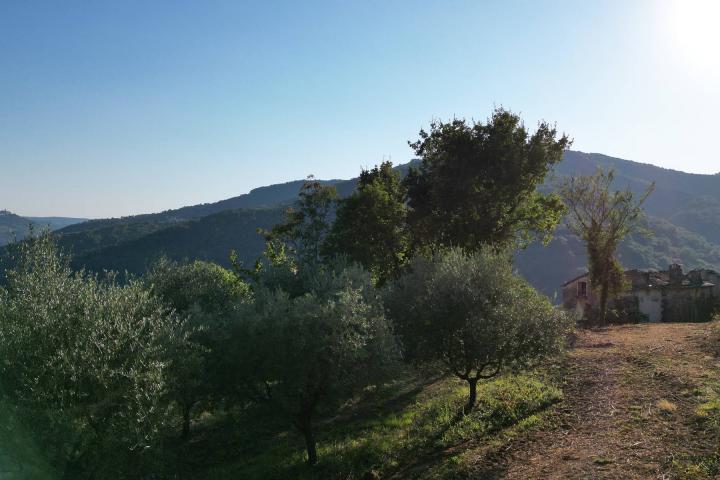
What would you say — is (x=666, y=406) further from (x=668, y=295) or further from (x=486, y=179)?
(x=668, y=295)

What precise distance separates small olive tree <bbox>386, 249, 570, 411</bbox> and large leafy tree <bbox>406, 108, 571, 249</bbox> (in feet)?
48.8

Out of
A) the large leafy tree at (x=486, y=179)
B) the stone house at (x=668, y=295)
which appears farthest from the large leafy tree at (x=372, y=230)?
the stone house at (x=668, y=295)

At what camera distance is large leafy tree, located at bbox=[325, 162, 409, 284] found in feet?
129

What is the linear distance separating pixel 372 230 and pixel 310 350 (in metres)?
21.1

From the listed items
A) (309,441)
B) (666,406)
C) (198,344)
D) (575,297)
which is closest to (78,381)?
(198,344)

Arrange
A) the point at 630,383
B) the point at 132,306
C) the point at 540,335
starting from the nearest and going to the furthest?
the point at 132,306, the point at 540,335, the point at 630,383

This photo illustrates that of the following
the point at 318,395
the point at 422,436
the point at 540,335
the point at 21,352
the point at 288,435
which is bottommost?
the point at 288,435

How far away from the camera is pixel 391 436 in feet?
76.0

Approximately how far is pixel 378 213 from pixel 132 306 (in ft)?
73.6

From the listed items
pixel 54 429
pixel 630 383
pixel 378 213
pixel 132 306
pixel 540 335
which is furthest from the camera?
pixel 378 213

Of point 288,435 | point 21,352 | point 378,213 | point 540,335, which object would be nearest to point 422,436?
point 540,335

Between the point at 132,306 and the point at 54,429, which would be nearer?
the point at 54,429

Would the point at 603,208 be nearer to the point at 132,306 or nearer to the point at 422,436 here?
the point at 422,436

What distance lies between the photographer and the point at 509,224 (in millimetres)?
39469
